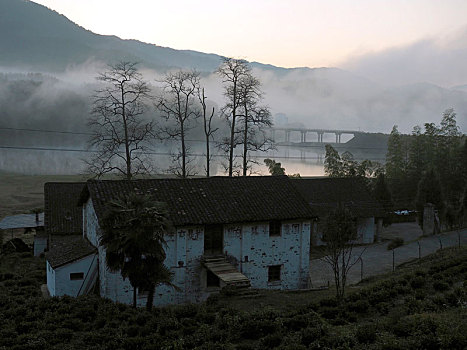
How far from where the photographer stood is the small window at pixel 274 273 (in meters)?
25.2

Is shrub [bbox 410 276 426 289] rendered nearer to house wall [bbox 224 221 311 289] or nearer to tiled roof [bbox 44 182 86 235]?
house wall [bbox 224 221 311 289]

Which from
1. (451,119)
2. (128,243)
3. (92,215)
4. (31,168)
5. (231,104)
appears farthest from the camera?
(31,168)

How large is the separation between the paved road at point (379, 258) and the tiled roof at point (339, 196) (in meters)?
3.40

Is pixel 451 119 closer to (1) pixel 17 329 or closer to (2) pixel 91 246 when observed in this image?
(2) pixel 91 246

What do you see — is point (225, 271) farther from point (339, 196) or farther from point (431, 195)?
point (431, 195)

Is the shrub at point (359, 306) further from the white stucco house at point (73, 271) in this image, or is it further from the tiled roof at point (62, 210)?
the tiled roof at point (62, 210)

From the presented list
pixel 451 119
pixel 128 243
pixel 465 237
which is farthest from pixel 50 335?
pixel 451 119

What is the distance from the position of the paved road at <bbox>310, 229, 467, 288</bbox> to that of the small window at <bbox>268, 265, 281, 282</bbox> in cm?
222

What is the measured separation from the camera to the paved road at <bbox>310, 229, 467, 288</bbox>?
91.4ft

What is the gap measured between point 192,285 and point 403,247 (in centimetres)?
1964

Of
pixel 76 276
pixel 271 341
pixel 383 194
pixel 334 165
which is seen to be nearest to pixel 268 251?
pixel 76 276

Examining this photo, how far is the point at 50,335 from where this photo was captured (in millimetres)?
14445

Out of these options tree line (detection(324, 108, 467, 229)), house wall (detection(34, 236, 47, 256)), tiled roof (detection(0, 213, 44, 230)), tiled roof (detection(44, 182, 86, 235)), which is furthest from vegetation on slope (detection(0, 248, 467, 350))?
tree line (detection(324, 108, 467, 229))

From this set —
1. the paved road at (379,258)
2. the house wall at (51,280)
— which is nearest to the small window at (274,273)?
the paved road at (379,258)
